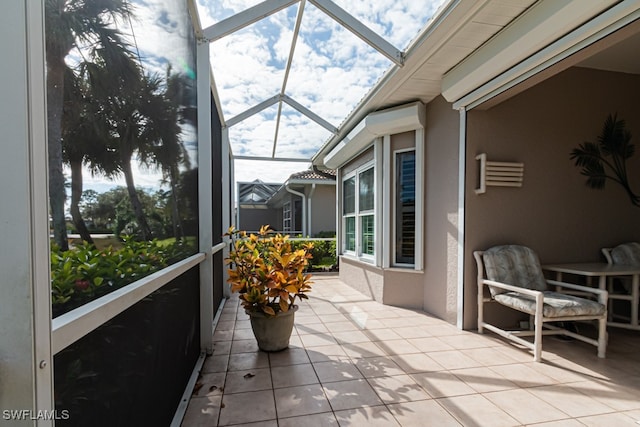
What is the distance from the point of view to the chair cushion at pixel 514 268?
3.05 meters

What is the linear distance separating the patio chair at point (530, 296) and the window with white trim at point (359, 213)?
1.82 m

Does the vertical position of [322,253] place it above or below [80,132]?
below

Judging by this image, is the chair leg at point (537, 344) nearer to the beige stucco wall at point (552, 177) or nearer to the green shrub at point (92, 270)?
the beige stucco wall at point (552, 177)

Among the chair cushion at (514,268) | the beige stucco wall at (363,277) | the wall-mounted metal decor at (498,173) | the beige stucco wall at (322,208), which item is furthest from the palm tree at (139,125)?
the beige stucco wall at (322,208)

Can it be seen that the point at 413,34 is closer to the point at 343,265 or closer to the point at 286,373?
the point at 286,373

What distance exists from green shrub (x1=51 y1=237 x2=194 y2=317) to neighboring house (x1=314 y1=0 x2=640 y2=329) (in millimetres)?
2727

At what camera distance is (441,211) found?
3.66 meters

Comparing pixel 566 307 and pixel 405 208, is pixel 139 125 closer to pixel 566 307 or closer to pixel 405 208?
pixel 566 307

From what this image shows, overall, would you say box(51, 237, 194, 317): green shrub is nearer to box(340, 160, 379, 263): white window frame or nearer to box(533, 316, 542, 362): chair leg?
box(533, 316, 542, 362): chair leg

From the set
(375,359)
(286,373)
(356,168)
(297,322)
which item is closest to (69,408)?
(286,373)

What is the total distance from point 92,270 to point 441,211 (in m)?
3.59

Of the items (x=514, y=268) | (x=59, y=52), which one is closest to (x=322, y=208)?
(x=514, y=268)

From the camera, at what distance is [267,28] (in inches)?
127

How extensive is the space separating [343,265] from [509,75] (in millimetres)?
4375
